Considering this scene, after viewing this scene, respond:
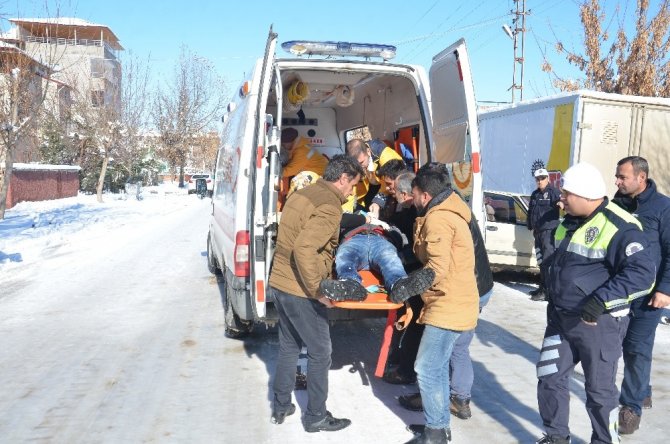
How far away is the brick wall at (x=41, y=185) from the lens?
2442 cm

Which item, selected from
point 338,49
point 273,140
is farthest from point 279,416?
point 338,49

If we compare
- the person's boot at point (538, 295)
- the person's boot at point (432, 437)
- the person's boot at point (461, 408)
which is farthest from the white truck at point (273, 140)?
the person's boot at point (538, 295)

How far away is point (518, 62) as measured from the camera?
29.5m

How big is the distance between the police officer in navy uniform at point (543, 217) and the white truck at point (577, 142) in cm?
60

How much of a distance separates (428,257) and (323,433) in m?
1.43

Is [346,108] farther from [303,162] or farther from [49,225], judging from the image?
[49,225]

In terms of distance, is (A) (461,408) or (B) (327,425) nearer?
(B) (327,425)

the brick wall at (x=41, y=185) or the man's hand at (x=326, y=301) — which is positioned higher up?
the man's hand at (x=326, y=301)

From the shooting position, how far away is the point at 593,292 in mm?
3232

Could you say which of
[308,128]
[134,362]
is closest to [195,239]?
[308,128]

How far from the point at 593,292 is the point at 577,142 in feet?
24.0

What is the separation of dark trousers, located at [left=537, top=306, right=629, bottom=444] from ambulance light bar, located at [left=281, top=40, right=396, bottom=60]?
304 centimetres

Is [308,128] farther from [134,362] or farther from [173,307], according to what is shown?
[134,362]

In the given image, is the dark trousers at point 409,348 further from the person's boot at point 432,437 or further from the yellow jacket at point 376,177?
the yellow jacket at point 376,177
